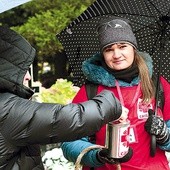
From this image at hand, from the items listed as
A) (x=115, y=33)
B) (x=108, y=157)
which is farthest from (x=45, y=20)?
(x=108, y=157)

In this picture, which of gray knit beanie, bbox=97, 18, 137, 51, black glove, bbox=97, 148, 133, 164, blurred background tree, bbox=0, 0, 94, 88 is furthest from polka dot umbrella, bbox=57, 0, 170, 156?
blurred background tree, bbox=0, 0, 94, 88

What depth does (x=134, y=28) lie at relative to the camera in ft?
13.0

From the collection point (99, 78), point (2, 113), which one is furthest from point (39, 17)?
point (2, 113)

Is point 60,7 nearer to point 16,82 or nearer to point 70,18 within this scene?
point 70,18

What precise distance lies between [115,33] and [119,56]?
0.16 metres

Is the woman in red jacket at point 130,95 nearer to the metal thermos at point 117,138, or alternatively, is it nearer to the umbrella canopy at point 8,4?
A: the metal thermos at point 117,138

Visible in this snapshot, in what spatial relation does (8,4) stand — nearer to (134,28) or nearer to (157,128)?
(157,128)

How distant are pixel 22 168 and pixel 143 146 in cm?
91

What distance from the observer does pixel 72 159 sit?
320 centimetres

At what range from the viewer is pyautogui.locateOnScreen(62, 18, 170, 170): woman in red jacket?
306cm

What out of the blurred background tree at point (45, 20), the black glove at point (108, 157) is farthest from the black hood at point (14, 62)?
the blurred background tree at point (45, 20)

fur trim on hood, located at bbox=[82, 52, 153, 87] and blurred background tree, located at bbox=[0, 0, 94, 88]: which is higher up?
blurred background tree, located at bbox=[0, 0, 94, 88]

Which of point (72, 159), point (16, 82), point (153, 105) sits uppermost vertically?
point (16, 82)

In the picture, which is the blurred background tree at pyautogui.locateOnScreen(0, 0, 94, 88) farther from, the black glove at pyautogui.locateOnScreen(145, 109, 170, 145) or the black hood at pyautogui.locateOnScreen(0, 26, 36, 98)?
the black hood at pyautogui.locateOnScreen(0, 26, 36, 98)
